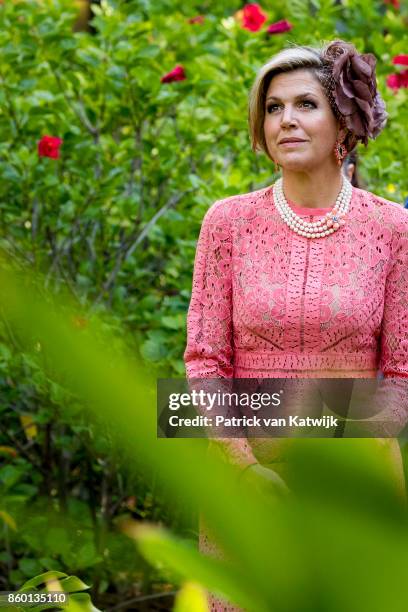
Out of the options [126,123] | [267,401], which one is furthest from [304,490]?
[126,123]

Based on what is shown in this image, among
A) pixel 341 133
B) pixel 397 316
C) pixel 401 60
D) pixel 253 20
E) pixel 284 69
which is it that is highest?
pixel 253 20

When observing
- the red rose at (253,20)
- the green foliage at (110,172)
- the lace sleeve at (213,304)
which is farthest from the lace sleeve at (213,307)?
the red rose at (253,20)

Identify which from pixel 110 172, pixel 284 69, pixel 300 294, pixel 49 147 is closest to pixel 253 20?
pixel 110 172

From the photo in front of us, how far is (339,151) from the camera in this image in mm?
2102

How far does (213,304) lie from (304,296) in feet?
0.64

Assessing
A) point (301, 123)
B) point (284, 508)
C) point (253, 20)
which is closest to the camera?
point (284, 508)

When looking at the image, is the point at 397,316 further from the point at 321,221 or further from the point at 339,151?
the point at 339,151

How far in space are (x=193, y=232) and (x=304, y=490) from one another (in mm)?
3320

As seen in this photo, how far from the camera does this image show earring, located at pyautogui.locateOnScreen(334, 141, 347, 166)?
209cm

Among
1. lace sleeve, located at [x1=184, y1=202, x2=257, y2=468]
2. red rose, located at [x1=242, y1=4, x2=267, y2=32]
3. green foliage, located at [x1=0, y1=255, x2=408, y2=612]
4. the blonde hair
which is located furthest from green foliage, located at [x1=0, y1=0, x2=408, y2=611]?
green foliage, located at [x1=0, y1=255, x2=408, y2=612]

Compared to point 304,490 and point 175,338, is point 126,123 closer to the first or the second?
point 175,338

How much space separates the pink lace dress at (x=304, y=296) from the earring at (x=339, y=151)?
84 mm

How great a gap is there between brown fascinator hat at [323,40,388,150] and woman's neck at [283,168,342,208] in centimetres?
9

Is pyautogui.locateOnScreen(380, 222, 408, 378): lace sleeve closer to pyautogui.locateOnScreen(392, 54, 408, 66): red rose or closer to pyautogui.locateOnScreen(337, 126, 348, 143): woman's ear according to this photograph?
pyautogui.locateOnScreen(337, 126, 348, 143): woman's ear
